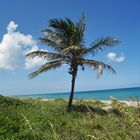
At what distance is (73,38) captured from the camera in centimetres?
2219

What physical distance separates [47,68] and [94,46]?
3.55m

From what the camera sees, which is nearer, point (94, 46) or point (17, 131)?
point (17, 131)

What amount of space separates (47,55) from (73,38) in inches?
84.1

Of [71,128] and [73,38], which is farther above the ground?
[73,38]

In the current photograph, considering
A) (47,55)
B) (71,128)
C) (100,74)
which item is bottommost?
(71,128)

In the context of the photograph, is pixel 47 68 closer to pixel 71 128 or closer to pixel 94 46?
pixel 94 46

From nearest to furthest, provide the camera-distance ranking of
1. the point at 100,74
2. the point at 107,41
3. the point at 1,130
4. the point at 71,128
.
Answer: the point at 1,130 → the point at 71,128 → the point at 100,74 → the point at 107,41

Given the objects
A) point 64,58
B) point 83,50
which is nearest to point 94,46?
point 83,50

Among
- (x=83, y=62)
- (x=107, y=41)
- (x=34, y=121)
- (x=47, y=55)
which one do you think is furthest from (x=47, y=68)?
(x=34, y=121)

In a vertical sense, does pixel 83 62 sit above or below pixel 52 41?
below

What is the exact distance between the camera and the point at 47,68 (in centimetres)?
2191

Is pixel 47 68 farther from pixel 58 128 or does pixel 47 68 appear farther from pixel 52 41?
pixel 58 128

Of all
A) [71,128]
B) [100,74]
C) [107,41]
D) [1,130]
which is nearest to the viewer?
[1,130]

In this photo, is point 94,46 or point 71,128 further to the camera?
point 94,46
